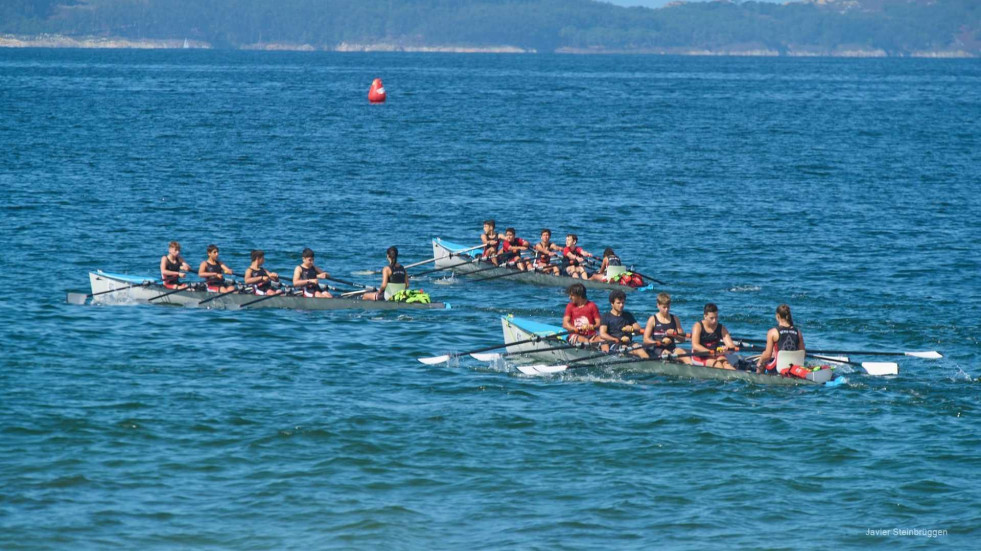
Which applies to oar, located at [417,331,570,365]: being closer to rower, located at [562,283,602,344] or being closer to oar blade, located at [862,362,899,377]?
rower, located at [562,283,602,344]

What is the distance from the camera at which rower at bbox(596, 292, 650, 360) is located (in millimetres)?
25703

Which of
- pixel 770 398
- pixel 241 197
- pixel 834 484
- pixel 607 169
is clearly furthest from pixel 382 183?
pixel 834 484

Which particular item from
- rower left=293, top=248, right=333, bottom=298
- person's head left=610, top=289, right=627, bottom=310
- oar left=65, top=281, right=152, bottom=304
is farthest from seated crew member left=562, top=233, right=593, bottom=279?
oar left=65, top=281, right=152, bottom=304

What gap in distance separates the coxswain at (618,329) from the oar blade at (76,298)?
14.3m

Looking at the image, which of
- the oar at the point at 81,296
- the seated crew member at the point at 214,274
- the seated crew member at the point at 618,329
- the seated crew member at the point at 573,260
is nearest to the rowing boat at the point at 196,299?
the oar at the point at 81,296

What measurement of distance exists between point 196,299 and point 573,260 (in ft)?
36.7

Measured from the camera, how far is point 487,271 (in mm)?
36906

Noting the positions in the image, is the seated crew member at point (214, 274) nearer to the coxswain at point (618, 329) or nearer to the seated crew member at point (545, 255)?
the seated crew member at point (545, 255)

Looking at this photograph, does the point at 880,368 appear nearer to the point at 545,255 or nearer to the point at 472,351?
the point at 472,351

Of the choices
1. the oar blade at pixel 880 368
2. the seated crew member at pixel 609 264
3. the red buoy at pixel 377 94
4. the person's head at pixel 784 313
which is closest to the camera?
the person's head at pixel 784 313

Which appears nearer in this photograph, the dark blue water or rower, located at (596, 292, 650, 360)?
the dark blue water

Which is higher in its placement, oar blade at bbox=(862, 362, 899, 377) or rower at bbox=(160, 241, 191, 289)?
rower at bbox=(160, 241, 191, 289)

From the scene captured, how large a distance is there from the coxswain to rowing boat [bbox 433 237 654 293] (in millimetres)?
8871

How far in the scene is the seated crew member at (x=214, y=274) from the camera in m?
31.1
